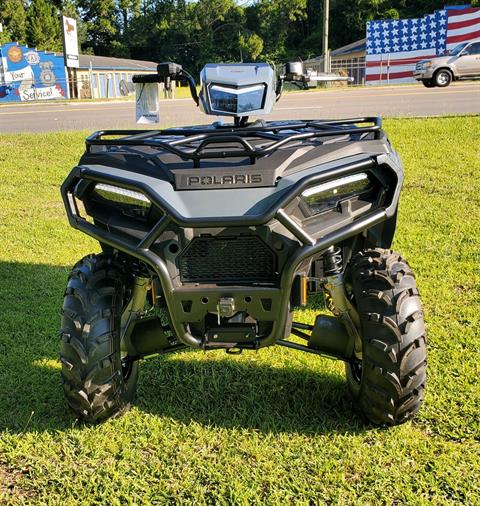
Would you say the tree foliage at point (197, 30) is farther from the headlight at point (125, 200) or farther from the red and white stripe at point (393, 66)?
the headlight at point (125, 200)

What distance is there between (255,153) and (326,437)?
1.26m

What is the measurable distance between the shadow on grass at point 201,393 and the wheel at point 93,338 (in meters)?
0.27

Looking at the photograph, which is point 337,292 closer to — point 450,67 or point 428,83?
point 428,83

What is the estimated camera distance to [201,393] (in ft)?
9.57

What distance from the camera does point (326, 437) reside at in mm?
2512

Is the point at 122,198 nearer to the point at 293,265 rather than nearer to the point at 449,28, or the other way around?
the point at 293,265

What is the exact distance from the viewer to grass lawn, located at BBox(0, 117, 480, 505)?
2.24 m

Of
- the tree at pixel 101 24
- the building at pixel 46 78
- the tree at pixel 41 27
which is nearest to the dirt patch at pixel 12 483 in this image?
the building at pixel 46 78

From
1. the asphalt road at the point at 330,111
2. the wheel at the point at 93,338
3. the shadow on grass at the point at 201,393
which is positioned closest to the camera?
the wheel at the point at 93,338

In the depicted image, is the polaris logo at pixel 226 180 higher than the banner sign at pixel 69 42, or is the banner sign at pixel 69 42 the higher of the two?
the banner sign at pixel 69 42

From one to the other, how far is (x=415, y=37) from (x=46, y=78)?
25.7 m

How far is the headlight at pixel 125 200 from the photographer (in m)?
2.22

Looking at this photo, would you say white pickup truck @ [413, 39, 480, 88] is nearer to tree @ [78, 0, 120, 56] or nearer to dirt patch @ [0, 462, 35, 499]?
dirt patch @ [0, 462, 35, 499]

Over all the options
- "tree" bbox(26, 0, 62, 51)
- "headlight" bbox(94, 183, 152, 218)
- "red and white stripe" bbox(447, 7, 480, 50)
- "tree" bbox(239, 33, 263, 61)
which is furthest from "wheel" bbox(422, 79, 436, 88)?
"tree" bbox(239, 33, 263, 61)
